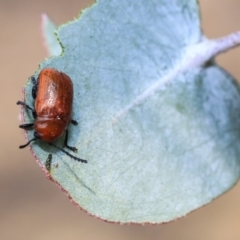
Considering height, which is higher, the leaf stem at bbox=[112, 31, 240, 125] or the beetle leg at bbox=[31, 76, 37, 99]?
the beetle leg at bbox=[31, 76, 37, 99]

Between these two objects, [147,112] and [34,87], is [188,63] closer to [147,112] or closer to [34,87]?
[147,112]

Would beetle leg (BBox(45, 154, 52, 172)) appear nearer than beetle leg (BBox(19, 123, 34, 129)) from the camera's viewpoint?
Yes

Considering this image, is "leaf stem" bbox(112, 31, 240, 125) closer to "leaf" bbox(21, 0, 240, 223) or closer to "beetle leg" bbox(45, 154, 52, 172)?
"leaf" bbox(21, 0, 240, 223)

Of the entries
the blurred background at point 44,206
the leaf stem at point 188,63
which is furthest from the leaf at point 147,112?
the blurred background at point 44,206

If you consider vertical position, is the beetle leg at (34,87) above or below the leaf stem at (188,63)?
above

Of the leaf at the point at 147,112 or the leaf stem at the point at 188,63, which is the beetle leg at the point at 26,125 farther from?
the leaf stem at the point at 188,63

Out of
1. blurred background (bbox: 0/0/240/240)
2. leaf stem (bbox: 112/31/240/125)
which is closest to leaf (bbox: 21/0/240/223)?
leaf stem (bbox: 112/31/240/125)
